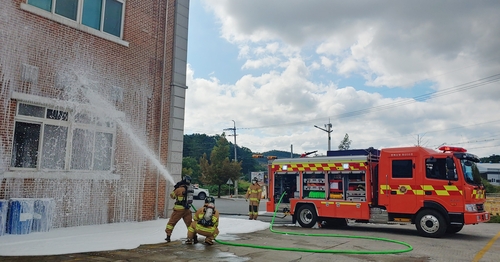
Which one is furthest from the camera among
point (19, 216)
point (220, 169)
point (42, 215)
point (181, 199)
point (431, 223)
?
point (220, 169)

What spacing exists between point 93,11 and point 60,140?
12.4 ft

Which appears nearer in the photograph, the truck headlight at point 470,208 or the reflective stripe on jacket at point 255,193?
the truck headlight at point 470,208

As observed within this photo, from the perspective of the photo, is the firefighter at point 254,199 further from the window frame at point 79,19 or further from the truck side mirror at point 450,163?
the window frame at point 79,19

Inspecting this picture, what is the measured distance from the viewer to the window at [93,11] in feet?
32.5

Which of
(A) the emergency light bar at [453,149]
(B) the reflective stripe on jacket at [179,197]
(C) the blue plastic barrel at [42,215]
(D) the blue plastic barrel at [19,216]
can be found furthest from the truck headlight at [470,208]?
(D) the blue plastic barrel at [19,216]

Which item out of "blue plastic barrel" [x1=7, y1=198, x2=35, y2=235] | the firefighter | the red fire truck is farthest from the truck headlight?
"blue plastic barrel" [x1=7, y1=198, x2=35, y2=235]

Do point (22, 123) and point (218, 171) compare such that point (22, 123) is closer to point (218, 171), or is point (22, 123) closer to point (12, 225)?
point (12, 225)

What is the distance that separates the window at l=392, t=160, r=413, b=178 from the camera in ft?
36.7

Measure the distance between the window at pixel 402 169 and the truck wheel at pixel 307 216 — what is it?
289 cm

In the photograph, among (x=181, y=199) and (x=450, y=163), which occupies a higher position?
(x=450, y=163)

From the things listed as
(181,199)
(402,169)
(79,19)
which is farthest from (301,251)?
(79,19)

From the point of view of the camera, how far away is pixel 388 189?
450 inches

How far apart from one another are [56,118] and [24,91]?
0.98m

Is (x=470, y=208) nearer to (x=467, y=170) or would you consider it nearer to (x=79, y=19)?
(x=467, y=170)
